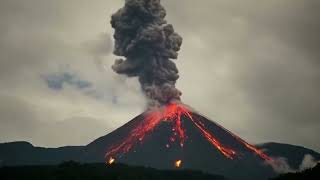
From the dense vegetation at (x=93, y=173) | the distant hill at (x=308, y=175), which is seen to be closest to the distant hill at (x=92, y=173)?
the dense vegetation at (x=93, y=173)

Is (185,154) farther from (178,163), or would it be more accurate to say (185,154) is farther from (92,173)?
(92,173)

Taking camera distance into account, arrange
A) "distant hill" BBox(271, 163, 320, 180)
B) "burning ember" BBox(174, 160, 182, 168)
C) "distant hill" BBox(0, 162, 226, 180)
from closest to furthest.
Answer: "distant hill" BBox(271, 163, 320, 180) < "distant hill" BBox(0, 162, 226, 180) < "burning ember" BBox(174, 160, 182, 168)

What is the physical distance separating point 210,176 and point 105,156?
181 ft

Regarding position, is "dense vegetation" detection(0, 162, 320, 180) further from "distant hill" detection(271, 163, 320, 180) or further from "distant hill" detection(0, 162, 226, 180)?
"distant hill" detection(271, 163, 320, 180)

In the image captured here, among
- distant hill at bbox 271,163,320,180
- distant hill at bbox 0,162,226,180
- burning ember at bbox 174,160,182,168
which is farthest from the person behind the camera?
burning ember at bbox 174,160,182,168

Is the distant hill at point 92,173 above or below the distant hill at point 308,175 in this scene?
above

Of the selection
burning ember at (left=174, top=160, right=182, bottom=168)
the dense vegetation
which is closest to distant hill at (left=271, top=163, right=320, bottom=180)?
the dense vegetation

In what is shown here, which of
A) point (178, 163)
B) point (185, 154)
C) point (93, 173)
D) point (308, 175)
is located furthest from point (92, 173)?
point (185, 154)

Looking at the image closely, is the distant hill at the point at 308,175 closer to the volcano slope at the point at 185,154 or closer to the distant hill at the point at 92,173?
the distant hill at the point at 92,173

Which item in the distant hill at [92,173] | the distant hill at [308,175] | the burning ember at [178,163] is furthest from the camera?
the burning ember at [178,163]

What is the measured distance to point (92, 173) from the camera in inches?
5305

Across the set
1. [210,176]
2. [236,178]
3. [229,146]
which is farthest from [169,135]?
[210,176]

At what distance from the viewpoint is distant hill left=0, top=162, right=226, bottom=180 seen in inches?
5098

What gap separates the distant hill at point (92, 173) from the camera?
130 m
